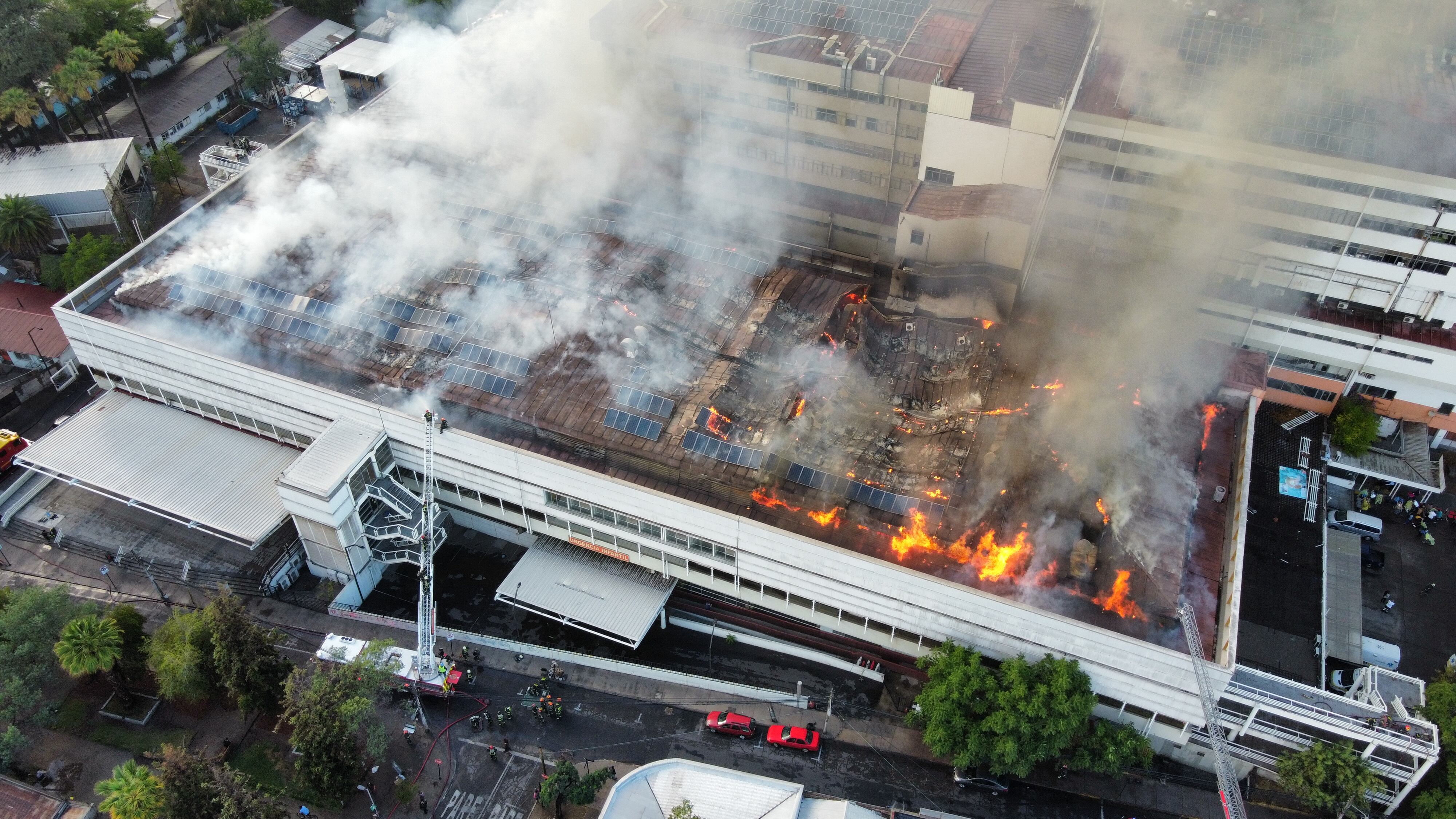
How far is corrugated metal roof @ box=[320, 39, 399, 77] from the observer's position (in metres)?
81.2

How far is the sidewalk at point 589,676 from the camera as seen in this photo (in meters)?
43.4

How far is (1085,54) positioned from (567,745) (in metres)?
47.7

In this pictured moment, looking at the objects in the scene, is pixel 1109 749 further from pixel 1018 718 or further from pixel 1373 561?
pixel 1373 561

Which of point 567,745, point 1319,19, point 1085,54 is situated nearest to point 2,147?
point 567,745

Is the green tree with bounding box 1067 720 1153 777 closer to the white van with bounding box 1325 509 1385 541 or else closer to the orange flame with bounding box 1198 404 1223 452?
the orange flame with bounding box 1198 404 1223 452

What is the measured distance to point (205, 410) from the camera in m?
54.9

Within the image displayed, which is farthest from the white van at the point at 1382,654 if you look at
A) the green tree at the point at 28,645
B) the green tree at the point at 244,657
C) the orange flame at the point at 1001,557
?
the green tree at the point at 28,645

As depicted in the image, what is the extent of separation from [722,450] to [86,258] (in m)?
47.4

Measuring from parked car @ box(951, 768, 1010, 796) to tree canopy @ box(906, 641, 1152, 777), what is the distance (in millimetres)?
1389

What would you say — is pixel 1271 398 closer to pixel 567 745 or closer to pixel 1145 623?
Result: pixel 1145 623

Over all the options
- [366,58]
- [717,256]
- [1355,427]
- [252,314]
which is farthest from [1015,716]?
[366,58]

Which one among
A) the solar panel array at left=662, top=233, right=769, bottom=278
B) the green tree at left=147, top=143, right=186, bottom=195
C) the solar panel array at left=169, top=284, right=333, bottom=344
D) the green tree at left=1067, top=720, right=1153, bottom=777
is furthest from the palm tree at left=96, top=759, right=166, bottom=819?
the green tree at left=147, top=143, right=186, bottom=195

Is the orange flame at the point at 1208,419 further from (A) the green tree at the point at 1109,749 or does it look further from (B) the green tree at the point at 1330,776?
(A) the green tree at the point at 1109,749

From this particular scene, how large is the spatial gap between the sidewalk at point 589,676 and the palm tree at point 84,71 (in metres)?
35.6
